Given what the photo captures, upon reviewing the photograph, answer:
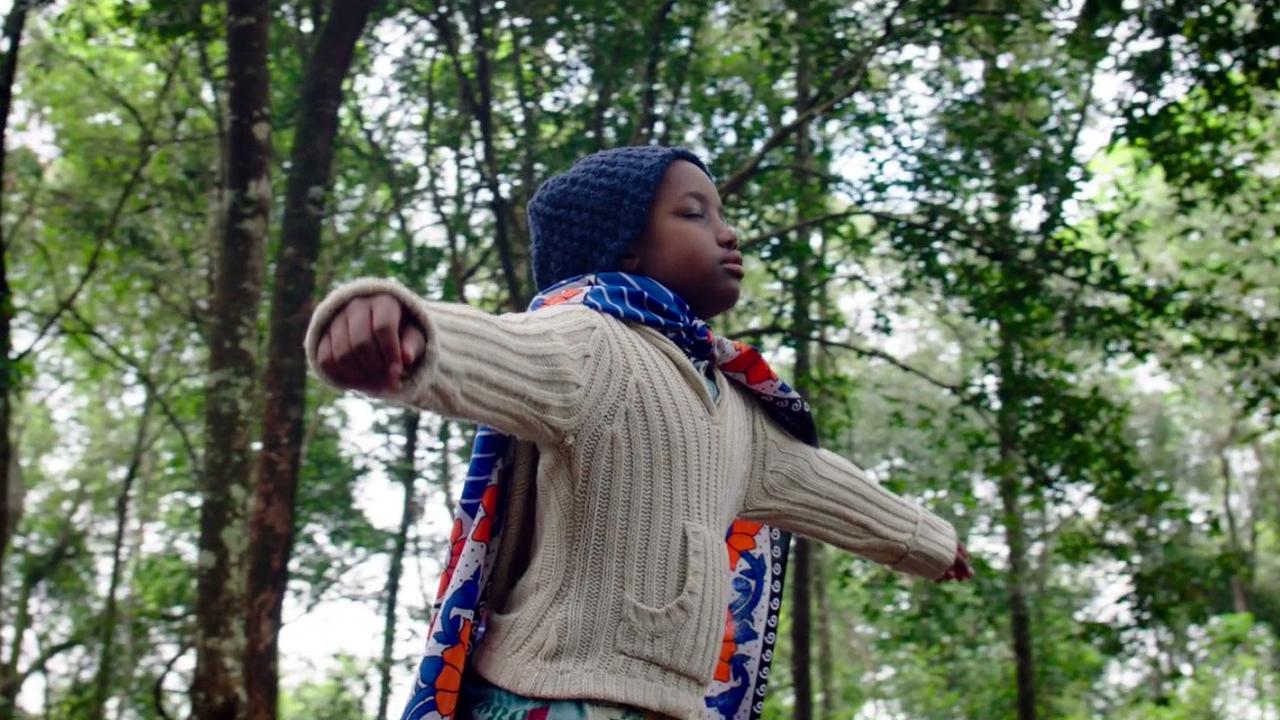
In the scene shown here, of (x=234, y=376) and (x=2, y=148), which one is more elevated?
(x=2, y=148)

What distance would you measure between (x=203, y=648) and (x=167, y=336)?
966cm

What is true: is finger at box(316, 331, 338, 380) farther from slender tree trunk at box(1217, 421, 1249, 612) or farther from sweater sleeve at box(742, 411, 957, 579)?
slender tree trunk at box(1217, 421, 1249, 612)

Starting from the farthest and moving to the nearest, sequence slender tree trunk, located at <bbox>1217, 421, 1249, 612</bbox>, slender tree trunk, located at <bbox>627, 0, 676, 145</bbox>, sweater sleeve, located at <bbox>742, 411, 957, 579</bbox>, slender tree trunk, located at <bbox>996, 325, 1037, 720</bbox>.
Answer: slender tree trunk, located at <bbox>1217, 421, 1249, 612</bbox>
slender tree trunk, located at <bbox>996, 325, 1037, 720</bbox>
slender tree trunk, located at <bbox>627, 0, 676, 145</bbox>
sweater sleeve, located at <bbox>742, 411, 957, 579</bbox>

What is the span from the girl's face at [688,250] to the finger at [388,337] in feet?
2.86

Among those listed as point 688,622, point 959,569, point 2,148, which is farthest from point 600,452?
point 2,148

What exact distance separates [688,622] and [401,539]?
7772mm

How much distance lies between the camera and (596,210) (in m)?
2.50

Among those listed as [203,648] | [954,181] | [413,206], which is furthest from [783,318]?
[203,648]

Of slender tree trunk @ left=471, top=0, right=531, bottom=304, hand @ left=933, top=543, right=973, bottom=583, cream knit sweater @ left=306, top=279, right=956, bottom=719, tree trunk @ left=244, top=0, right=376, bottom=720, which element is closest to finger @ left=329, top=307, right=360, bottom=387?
cream knit sweater @ left=306, top=279, right=956, bottom=719

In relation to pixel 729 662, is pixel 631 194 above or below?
above

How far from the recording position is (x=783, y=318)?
895cm

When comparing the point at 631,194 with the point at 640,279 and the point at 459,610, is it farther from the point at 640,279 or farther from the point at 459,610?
the point at 459,610

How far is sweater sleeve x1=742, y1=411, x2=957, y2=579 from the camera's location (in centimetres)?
263

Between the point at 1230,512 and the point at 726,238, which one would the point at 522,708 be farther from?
the point at 1230,512
